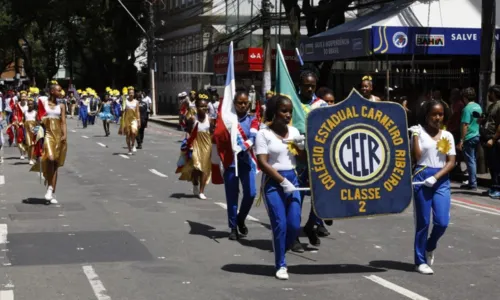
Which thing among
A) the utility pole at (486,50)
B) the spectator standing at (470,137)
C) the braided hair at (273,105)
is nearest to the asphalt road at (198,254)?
the spectator standing at (470,137)

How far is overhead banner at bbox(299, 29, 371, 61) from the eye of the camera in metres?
20.6

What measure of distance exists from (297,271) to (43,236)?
3520mm

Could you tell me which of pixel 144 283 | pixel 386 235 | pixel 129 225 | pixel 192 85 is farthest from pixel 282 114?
pixel 192 85

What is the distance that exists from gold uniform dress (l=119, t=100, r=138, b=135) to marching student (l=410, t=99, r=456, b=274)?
54.8 feet

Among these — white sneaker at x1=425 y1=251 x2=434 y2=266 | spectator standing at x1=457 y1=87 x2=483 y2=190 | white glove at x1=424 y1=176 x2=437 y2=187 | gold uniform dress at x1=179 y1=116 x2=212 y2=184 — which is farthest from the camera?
spectator standing at x1=457 y1=87 x2=483 y2=190

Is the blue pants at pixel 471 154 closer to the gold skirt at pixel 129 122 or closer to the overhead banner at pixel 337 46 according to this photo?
the overhead banner at pixel 337 46

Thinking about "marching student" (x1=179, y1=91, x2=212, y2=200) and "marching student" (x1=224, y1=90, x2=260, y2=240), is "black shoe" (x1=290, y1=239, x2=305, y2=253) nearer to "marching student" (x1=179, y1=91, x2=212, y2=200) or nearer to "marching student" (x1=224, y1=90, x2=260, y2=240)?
"marching student" (x1=224, y1=90, x2=260, y2=240)

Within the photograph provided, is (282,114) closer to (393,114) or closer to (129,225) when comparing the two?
Answer: (393,114)

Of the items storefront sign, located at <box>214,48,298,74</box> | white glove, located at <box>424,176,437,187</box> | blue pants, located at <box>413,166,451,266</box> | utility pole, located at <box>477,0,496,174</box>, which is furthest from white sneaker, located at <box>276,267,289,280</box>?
storefront sign, located at <box>214,48,298,74</box>

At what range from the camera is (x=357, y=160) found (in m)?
8.33

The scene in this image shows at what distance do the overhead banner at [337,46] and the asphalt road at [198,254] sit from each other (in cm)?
612

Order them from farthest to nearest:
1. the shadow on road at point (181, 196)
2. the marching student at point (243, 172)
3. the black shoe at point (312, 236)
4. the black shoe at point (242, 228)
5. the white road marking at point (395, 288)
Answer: the shadow on road at point (181, 196) < the black shoe at point (242, 228) < the marching student at point (243, 172) < the black shoe at point (312, 236) < the white road marking at point (395, 288)

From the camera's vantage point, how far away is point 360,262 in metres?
9.24

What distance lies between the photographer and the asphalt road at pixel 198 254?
25.8 feet
